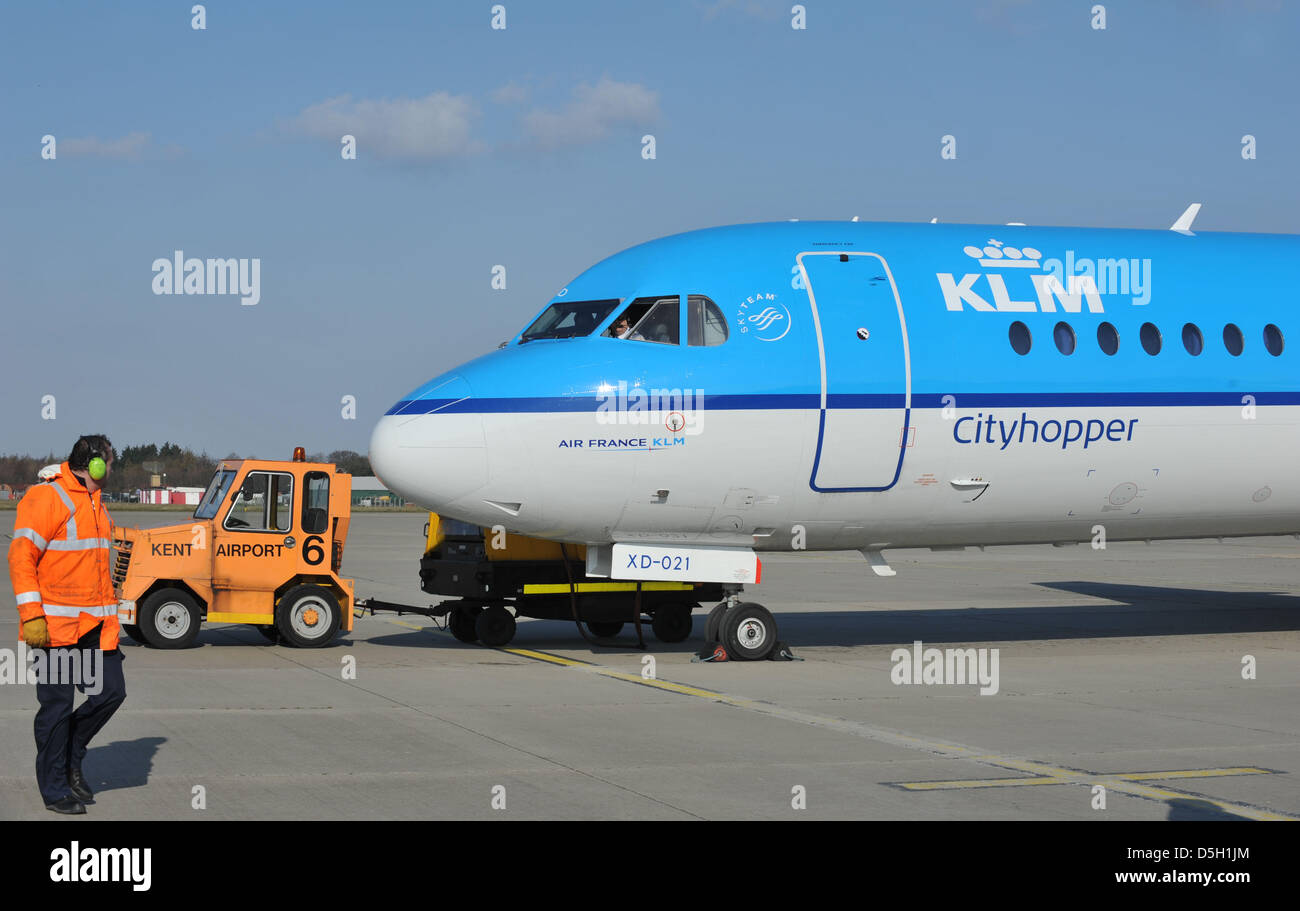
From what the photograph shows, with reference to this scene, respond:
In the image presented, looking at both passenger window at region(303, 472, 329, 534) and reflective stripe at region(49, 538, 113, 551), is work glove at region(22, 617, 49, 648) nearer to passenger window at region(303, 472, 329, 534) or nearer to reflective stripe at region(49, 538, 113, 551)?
reflective stripe at region(49, 538, 113, 551)

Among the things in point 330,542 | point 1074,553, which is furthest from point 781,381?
point 1074,553

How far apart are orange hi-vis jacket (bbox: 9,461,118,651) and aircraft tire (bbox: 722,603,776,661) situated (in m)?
8.05

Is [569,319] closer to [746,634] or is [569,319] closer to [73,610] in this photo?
[746,634]

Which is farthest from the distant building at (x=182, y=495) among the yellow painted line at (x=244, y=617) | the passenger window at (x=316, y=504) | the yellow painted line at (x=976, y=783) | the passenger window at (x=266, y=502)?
the yellow painted line at (x=976, y=783)

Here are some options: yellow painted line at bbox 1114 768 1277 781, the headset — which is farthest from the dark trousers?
yellow painted line at bbox 1114 768 1277 781

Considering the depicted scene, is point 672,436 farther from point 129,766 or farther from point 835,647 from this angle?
point 129,766

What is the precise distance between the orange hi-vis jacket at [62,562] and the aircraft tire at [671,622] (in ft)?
32.9

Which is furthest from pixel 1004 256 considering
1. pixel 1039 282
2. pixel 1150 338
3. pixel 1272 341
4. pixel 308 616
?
pixel 308 616

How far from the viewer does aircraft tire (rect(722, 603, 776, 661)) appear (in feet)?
49.7

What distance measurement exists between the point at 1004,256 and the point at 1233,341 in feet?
9.52

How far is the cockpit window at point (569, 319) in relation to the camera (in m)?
14.6

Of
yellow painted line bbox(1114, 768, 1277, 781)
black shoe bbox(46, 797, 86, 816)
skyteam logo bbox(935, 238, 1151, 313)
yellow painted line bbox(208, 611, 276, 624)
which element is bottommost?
yellow painted line bbox(1114, 768, 1277, 781)

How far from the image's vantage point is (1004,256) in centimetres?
1588
